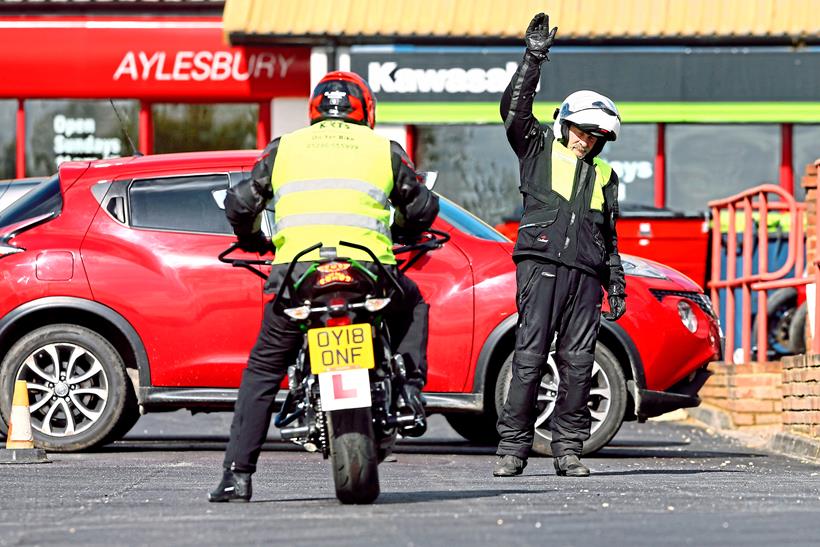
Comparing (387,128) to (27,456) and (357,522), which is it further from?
(357,522)

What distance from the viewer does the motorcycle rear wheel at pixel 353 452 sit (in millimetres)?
7051

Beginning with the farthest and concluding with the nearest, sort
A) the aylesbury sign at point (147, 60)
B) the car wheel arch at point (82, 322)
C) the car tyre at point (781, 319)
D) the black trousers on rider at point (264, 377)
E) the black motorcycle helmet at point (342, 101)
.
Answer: the aylesbury sign at point (147, 60) < the car tyre at point (781, 319) < the car wheel arch at point (82, 322) < the black motorcycle helmet at point (342, 101) < the black trousers on rider at point (264, 377)

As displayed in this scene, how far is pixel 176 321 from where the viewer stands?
423 inches

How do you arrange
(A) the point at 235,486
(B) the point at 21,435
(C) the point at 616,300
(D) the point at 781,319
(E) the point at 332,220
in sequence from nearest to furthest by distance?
(E) the point at 332,220 < (A) the point at 235,486 < (C) the point at 616,300 < (B) the point at 21,435 < (D) the point at 781,319

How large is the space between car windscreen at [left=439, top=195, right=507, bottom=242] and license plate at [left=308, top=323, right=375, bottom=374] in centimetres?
401

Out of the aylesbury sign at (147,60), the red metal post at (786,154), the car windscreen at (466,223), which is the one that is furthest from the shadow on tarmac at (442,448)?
the aylesbury sign at (147,60)

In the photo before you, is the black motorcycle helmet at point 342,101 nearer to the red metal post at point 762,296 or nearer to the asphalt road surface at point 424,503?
the asphalt road surface at point 424,503

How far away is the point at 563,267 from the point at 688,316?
2203mm

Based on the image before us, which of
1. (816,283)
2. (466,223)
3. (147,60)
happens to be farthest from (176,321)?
(147,60)

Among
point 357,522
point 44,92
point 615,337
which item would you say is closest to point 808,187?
point 615,337

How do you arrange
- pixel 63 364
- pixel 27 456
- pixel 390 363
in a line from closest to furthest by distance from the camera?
pixel 390 363 < pixel 27 456 < pixel 63 364

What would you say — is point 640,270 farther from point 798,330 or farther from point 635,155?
point 635,155

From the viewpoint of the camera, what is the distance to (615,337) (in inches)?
428

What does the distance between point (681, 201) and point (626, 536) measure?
627 inches
